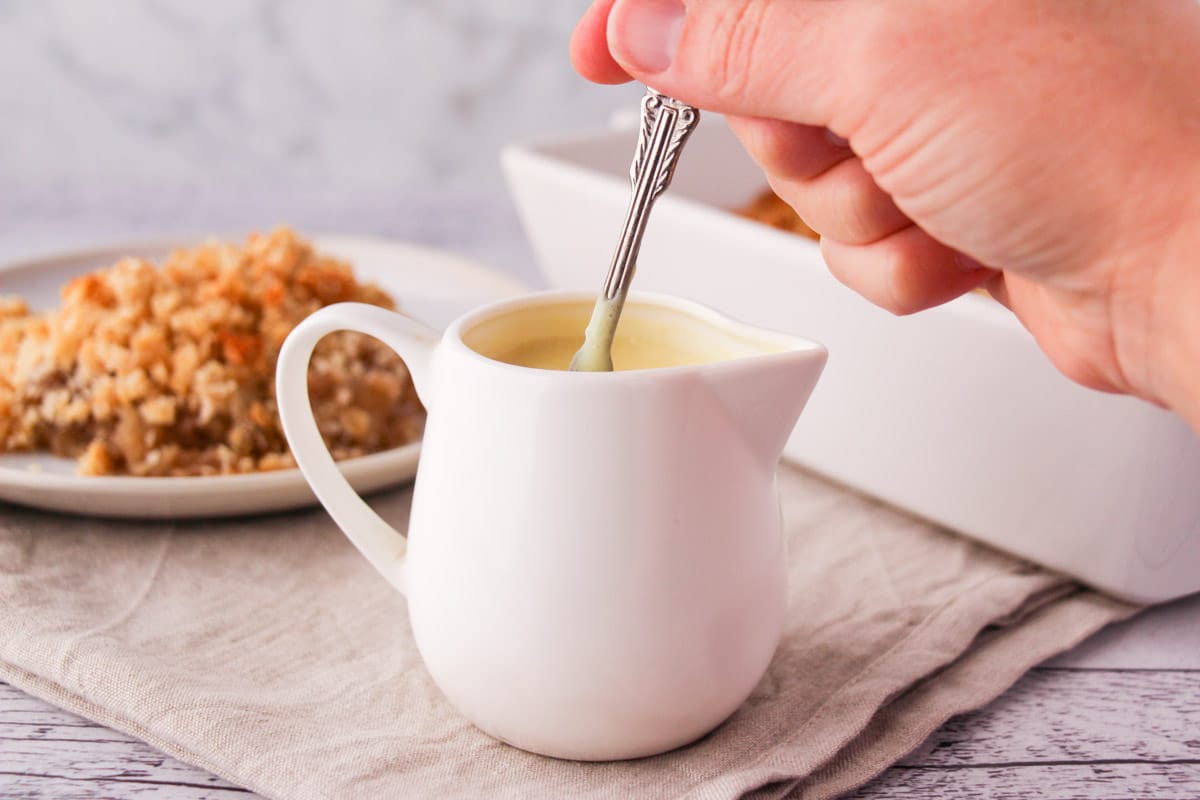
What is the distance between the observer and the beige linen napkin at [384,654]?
0.75 meters

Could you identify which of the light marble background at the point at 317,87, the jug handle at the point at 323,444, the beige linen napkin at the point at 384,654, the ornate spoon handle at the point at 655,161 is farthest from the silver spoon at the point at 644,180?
the light marble background at the point at 317,87

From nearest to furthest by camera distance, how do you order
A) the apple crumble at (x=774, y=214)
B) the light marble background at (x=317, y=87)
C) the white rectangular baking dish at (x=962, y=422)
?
1. the white rectangular baking dish at (x=962, y=422)
2. the apple crumble at (x=774, y=214)
3. the light marble background at (x=317, y=87)

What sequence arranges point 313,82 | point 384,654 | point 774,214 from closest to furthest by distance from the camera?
point 384,654 → point 774,214 → point 313,82

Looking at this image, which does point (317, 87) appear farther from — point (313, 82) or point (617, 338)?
point (617, 338)

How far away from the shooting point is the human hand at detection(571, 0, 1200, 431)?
0.62m

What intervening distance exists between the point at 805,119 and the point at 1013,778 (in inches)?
16.2

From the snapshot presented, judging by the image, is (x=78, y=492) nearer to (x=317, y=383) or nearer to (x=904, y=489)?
(x=317, y=383)

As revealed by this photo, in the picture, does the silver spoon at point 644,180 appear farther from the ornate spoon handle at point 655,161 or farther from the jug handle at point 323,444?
the jug handle at point 323,444

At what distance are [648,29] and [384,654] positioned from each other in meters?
0.45

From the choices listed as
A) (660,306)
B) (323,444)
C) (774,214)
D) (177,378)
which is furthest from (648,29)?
(774,214)

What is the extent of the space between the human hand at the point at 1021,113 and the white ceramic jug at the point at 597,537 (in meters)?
0.13

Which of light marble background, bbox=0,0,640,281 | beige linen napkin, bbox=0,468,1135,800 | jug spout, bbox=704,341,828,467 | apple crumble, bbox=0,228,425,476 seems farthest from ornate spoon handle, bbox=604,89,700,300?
light marble background, bbox=0,0,640,281

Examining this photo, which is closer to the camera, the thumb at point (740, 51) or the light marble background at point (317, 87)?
the thumb at point (740, 51)

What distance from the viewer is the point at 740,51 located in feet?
2.26
